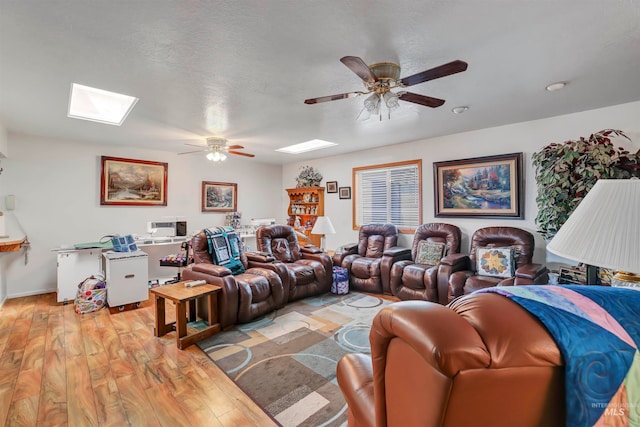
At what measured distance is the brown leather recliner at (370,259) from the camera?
4.42 metres

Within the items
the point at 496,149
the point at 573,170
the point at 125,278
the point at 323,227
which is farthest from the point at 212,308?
the point at 496,149

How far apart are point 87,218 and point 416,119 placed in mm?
5305

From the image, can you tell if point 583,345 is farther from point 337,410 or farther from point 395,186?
point 395,186

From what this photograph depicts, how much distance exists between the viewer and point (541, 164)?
3385mm

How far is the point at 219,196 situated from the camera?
6234 mm

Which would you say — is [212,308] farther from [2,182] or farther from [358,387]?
[2,182]

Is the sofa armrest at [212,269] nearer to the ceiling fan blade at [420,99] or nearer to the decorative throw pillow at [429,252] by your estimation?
the ceiling fan blade at [420,99]

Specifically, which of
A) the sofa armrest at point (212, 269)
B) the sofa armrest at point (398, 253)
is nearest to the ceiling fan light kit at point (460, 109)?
the sofa armrest at point (398, 253)

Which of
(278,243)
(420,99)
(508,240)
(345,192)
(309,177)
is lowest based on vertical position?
(278,243)

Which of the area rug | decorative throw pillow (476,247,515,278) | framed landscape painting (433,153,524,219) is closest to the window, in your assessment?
framed landscape painting (433,153,524,219)

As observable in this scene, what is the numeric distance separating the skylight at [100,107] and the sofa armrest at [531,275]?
459 centimetres

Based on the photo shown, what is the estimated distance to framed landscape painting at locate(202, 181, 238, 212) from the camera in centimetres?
602

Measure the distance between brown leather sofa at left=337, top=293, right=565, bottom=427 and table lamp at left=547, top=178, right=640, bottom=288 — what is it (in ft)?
1.87

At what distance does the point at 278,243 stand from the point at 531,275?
3.31m
